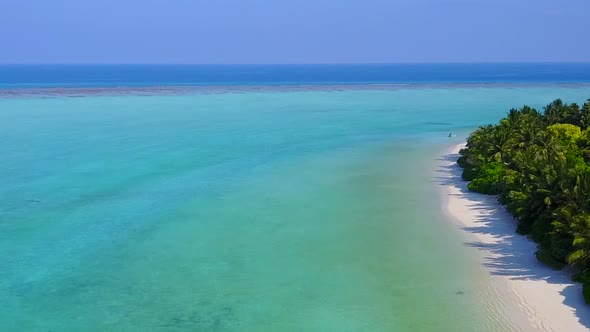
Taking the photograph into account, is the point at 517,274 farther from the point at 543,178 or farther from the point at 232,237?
the point at 232,237

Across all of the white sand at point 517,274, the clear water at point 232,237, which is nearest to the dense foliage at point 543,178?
the white sand at point 517,274

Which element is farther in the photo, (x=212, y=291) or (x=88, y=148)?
(x=88, y=148)

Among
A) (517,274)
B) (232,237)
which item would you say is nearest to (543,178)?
(517,274)

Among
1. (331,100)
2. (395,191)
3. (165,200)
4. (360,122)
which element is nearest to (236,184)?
(165,200)

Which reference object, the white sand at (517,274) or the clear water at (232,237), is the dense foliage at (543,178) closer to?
the white sand at (517,274)

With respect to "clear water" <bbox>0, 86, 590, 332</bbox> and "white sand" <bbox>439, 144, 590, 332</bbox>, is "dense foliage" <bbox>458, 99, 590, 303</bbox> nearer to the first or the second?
"white sand" <bbox>439, 144, 590, 332</bbox>

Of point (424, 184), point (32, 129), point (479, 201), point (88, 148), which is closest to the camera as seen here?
point (479, 201)

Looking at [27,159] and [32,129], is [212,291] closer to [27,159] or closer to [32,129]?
[27,159]

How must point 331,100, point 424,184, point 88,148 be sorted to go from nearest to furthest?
point 424,184, point 88,148, point 331,100

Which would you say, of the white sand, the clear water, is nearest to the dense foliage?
the white sand
